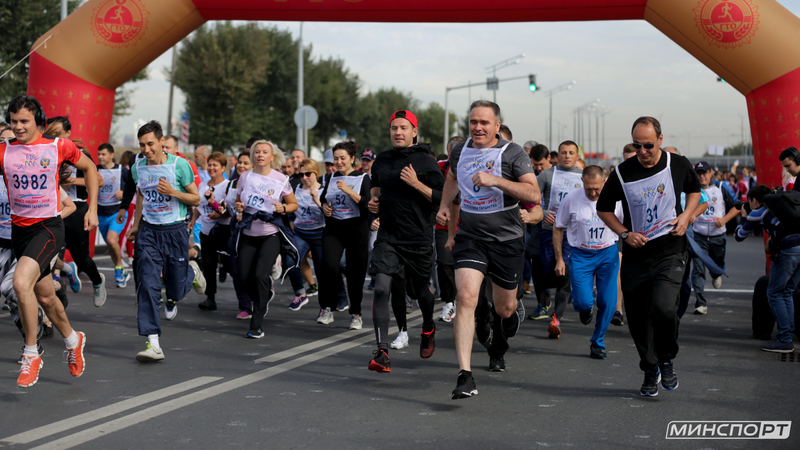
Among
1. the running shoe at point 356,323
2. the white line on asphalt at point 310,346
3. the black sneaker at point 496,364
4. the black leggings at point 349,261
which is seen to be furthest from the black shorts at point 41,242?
the black sneaker at point 496,364

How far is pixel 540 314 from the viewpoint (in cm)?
962

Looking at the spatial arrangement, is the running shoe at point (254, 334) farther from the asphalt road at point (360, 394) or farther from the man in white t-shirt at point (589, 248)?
the man in white t-shirt at point (589, 248)

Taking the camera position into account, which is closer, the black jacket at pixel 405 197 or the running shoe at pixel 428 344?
the running shoe at pixel 428 344

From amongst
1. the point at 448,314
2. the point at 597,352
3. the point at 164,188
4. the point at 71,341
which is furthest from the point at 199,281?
the point at 597,352

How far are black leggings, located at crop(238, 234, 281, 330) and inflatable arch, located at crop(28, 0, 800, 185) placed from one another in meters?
4.96

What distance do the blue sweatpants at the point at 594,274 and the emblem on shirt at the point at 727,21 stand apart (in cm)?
470

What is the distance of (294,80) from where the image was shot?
5722 cm

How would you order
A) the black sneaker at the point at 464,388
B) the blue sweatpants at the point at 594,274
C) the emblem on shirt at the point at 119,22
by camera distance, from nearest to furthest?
the black sneaker at the point at 464,388
the blue sweatpants at the point at 594,274
the emblem on shirt at the point at 119,22

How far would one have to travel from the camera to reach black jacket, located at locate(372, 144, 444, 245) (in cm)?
683

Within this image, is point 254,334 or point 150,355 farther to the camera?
point 254,334

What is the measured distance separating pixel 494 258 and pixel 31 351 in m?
3.24

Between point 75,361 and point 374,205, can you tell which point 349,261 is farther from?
point 75,361

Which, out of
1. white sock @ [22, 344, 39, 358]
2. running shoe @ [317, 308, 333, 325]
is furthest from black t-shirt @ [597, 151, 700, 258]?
white sock @ [22, 344, 39, 358]

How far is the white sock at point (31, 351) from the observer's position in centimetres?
562
